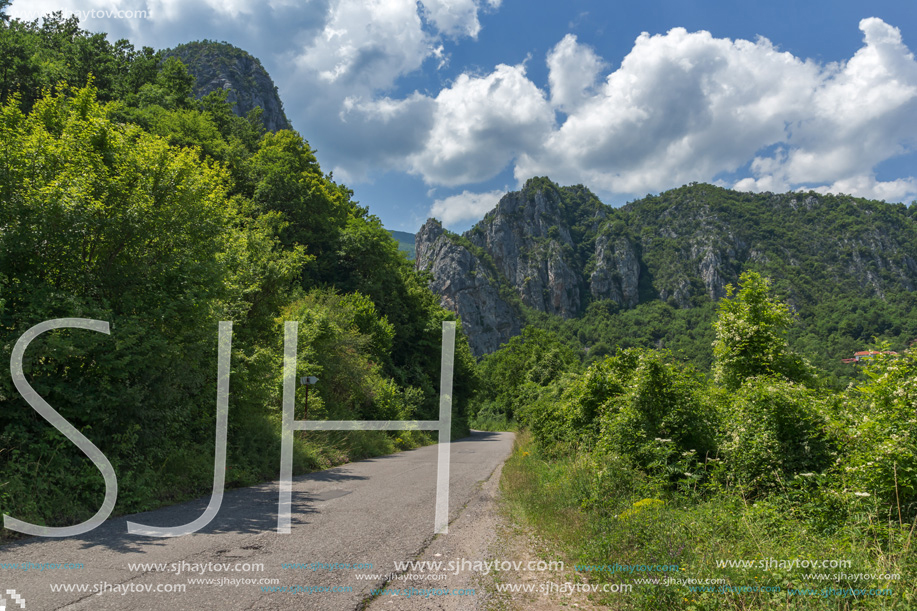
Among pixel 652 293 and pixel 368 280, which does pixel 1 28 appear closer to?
pixel 368 280

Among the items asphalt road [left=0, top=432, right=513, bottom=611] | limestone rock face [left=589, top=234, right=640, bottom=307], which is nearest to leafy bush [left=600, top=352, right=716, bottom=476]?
asphalt road [left=0, top=432, right=513, bottom=611]

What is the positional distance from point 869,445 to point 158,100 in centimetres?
5154

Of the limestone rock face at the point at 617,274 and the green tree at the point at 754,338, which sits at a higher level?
Answer: the limestone rock face at the point at 617,274

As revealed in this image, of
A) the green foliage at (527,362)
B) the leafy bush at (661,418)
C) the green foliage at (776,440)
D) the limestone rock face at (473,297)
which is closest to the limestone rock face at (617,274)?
the limestone rock face at (473,297)

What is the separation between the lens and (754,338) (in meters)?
9.99

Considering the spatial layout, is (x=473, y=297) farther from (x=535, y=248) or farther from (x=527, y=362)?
(x=527, y=362)

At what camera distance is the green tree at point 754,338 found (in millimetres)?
9625

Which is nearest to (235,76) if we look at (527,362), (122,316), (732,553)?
(527,362)

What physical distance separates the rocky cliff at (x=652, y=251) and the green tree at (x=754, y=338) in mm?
106670

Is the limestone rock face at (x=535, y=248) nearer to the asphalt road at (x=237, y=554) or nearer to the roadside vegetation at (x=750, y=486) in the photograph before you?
the roadside vegetation at (x=750, y=486)

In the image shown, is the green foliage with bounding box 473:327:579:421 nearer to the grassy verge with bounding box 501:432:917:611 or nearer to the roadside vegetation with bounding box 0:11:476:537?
the roadside vegetation with bounding box 0:11:476:537

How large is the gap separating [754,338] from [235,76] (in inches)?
4756

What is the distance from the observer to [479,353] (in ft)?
466

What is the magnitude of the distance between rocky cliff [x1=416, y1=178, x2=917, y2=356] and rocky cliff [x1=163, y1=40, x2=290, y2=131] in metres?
63.8
